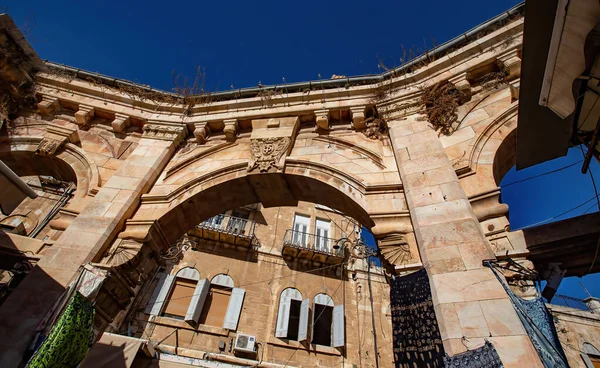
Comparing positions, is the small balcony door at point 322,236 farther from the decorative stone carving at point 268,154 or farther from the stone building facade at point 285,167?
the decorative stone carving at point 268,154

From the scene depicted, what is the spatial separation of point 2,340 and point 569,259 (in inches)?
261

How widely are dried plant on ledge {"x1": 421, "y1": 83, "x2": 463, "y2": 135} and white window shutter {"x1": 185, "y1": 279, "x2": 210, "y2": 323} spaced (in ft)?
35.7

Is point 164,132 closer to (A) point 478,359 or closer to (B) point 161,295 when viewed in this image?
(A) point 478,359

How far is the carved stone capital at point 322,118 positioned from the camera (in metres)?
5.95

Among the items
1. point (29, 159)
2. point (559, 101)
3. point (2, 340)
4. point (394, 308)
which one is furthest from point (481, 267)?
point (29, 159)

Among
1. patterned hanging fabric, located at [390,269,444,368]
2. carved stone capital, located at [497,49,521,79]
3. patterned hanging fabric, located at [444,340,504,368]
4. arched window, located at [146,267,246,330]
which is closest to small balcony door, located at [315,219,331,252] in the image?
arched window, located at [146,267,246,330]

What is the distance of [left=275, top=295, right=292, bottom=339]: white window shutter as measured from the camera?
39.5ft

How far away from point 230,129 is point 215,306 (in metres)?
8.99

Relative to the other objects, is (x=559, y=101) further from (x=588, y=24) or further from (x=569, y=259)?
(x=569, y=259)

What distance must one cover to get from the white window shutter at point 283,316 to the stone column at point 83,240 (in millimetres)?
8783

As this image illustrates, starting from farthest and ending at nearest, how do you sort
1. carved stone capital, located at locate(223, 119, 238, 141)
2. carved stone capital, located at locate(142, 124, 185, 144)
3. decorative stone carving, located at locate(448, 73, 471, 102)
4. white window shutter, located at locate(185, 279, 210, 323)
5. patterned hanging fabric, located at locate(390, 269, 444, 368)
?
1. white window shutter, located at locate(185, 279, 210, 323)
2. carved stone capital, located at locate(142, 124, 185, 144)
3. carved stone capital, located at locate(223, 119, 238, 141)
4. decorative stone carving, located at locate(448, 73, 471, 102)
5. patterned hanging fabric, located at locate(390, 269, 444, 368)

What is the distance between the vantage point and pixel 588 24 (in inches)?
95.6

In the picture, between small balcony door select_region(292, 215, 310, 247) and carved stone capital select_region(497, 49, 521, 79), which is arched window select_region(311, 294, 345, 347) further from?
carved stone capital select_region(497, 49, 521, 79)

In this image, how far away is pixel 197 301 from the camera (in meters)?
12.0
